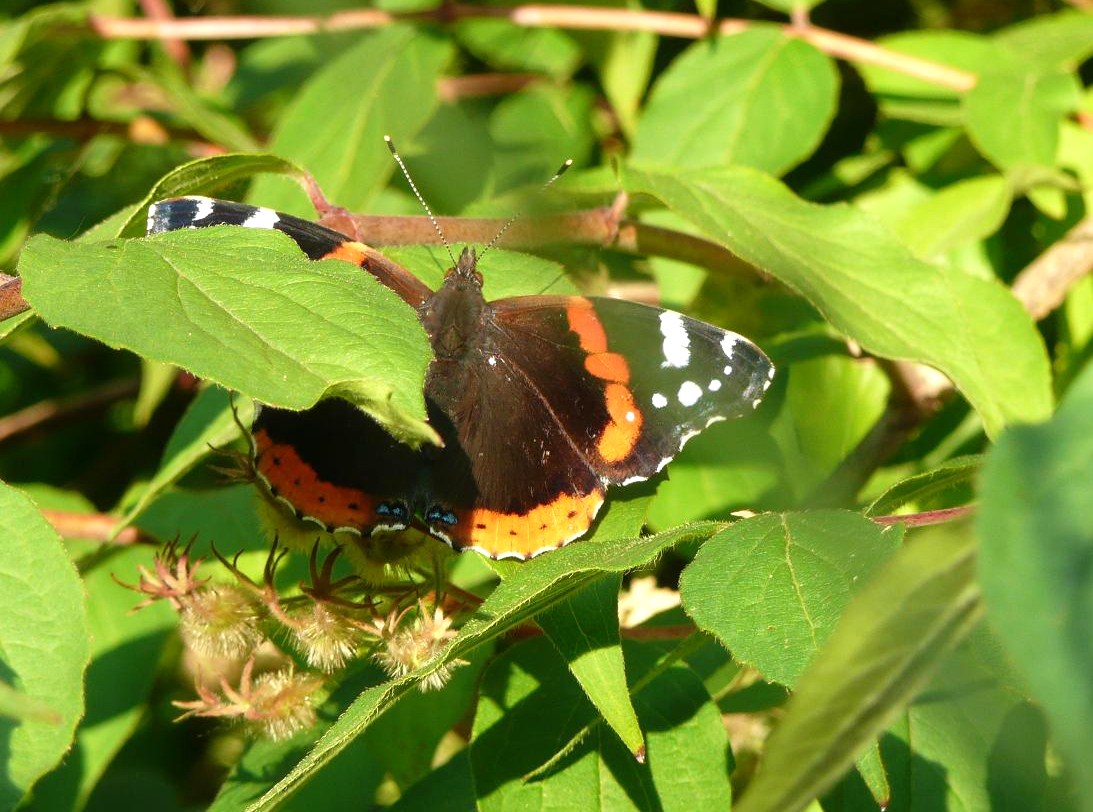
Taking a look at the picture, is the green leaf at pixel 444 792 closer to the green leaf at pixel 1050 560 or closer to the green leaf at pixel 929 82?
the green leaf at pixel 1050 560

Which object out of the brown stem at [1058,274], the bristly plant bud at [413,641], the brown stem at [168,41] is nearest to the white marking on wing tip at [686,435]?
the bristly plant bud at [413,641]

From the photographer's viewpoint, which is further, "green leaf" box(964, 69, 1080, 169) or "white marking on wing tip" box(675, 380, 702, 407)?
"green leaf" box(964, 69, 1080, 169)

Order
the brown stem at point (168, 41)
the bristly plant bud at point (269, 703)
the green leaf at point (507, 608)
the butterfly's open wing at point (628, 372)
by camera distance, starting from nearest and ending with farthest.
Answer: the green leaf at point (507, 608), the bristly plant bud at point (269, 703), the butterfly's open wing at point (628, 372), the brown stem at point (168, 41)

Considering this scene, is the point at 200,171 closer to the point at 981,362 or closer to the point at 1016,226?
the point at 981,362

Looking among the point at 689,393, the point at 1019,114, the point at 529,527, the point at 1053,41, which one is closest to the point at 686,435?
the point at 689,393

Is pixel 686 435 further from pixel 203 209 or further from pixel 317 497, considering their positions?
pixel 203 209

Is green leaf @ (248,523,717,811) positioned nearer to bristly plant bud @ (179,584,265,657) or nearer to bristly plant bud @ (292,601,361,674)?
bristly plant bud @ (292,601,361,674)

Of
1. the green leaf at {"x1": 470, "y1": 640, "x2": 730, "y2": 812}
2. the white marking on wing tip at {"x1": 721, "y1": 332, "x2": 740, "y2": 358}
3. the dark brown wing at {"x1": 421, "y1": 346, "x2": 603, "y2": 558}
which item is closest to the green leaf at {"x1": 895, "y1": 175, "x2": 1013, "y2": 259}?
the white marking on wing tip at {"x1": 721, "y1": 332, "x2": 740, "y2": 358}

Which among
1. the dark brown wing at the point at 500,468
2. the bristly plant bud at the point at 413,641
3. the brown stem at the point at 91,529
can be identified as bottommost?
the brown stem at the point at 91,529
